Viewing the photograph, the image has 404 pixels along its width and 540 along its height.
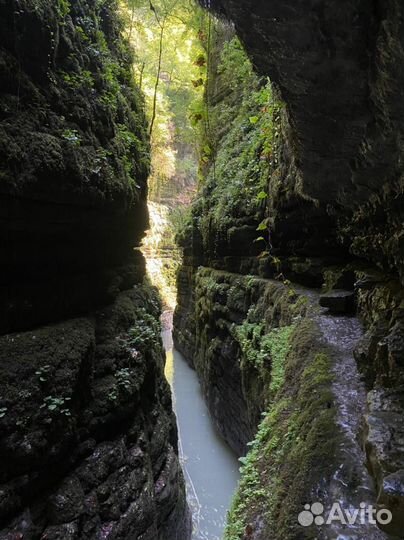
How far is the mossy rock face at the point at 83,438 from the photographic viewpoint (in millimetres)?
3281

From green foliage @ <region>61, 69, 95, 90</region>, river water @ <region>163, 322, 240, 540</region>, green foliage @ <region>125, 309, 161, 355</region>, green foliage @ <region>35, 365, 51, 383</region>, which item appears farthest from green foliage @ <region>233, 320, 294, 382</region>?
green foliage @ <region>61, 69, 95, 90</region>

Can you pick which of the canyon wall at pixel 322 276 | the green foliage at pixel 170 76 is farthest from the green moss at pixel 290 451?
the green foliage at pixel 170 76

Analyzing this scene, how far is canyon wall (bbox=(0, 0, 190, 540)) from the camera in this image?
345cm

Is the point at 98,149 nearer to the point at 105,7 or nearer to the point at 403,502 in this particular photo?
the point at 105,7

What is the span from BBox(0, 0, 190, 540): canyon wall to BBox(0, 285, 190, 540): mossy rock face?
1cm

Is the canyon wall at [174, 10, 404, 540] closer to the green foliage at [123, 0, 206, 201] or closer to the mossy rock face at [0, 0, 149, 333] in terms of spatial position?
the green foliage at [123, 0, 206, 201]

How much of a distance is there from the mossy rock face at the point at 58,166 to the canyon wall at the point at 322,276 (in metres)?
2.24

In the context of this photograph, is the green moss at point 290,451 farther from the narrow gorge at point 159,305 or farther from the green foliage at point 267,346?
the green foliage at point 267,346

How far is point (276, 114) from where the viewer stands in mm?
6688

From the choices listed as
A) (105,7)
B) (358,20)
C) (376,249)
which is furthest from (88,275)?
(105,7)

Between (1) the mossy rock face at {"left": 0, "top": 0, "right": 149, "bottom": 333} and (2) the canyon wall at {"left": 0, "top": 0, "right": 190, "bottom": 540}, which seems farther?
(1) the mossy rock face at {"left": 0, "top": 0, "right": 149, "bottom": 333}

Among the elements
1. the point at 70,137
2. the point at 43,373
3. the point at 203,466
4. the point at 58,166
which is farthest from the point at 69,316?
the point at 203,466

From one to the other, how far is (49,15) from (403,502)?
→ 17.9 ft

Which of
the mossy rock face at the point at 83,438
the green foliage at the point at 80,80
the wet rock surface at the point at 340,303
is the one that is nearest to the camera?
the mossy rock face at the point at 83,438
